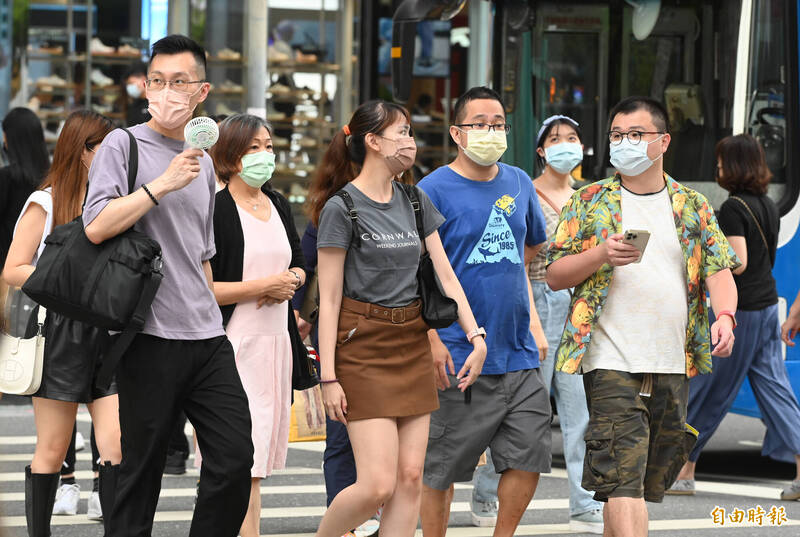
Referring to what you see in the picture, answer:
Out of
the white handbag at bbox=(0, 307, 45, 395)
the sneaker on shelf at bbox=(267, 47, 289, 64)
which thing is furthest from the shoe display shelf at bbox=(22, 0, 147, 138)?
the white handbag at bbox=(0, 307, 45, 395)

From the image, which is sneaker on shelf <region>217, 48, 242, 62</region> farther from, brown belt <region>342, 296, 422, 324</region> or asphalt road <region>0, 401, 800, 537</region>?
brown belt <region>342, 296, 422, 324</region>

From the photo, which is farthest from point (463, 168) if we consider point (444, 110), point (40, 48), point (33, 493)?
point (40, 48)

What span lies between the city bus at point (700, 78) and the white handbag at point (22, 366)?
4007 millimetres

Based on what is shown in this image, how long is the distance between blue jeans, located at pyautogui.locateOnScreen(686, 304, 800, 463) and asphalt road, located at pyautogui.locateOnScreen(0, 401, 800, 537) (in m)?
0.40

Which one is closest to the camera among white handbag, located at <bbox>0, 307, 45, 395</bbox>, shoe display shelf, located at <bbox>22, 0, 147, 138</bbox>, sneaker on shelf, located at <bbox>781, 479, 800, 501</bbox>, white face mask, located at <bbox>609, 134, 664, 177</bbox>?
white face mask, located at <bbox>609, 134, 664, 177</bbox>

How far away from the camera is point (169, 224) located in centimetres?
484

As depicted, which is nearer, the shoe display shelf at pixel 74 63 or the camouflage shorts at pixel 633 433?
the camouflage shorts at pixel 633 433

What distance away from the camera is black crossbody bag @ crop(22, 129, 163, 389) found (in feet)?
15.3

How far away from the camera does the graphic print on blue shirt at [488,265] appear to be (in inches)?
233

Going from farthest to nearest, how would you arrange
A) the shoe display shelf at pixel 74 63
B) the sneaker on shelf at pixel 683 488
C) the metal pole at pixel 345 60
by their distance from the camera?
the metal pole at pixel 345 60 < the shoe display shelf at pixel 74 63 < the sneaker on shelf at pixel 683 488

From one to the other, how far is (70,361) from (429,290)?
5.44 feet

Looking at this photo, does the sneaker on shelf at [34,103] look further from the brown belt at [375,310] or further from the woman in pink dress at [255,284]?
the brown belt at [375,310]

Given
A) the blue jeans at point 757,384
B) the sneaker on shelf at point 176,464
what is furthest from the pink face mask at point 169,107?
the blue jeans at point 757,384

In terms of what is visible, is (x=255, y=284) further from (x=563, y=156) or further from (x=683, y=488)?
(x=683, y=488)
